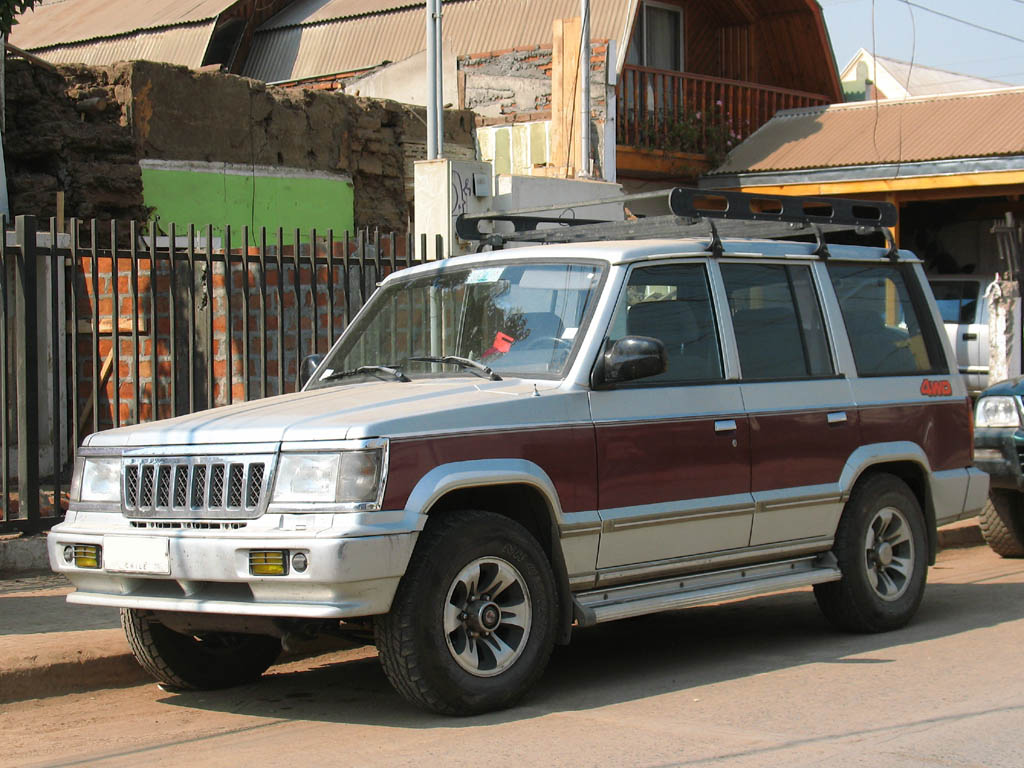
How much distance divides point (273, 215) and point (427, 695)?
37.4 feet

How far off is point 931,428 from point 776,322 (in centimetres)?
125

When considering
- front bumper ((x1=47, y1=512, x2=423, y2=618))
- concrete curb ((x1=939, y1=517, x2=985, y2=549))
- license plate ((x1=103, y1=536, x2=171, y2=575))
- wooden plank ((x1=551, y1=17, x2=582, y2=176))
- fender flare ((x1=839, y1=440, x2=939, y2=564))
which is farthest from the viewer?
wooden plank ((x1=551, y1=17, x2=582, y2=176))

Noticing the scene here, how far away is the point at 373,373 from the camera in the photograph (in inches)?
263

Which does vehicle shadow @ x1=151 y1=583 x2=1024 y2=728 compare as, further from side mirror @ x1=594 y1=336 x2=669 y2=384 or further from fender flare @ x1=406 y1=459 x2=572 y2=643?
side mirror @ x1=594 y1=336 x2=669 y2=384

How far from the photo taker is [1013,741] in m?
5.14

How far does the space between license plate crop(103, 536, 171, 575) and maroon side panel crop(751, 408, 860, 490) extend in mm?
2794

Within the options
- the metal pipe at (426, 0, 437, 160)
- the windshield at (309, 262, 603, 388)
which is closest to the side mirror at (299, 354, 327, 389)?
the windshield at (309, 262, 603, 388)

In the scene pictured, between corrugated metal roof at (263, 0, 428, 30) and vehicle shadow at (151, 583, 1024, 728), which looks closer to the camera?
vehicle shadow at (151, 583, 1024, 728)

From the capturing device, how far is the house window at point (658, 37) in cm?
2423

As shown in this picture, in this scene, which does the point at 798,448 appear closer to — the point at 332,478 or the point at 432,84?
the point at 332,478

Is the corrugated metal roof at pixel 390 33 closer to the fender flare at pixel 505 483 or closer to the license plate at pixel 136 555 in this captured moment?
the fender flare at pixel 505 483

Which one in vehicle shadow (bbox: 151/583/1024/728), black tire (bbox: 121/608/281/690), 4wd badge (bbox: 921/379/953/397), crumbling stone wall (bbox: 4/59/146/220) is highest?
crumbling stone wall (bbox: 4/59/146/220)

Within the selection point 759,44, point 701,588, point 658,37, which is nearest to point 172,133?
point 701,588

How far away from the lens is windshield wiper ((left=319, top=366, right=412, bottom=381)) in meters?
6.48
